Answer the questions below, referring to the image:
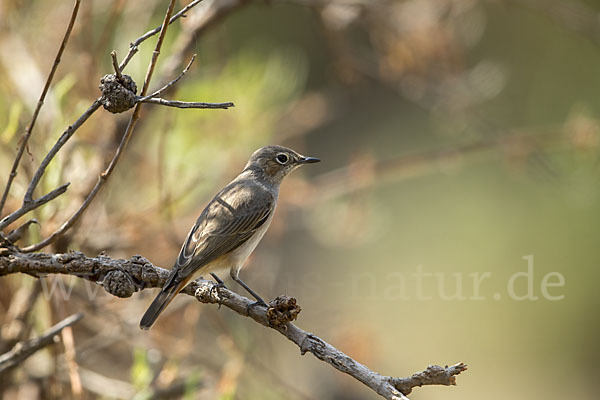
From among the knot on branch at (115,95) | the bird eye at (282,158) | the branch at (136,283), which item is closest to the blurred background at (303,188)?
the bird eye at (282,158)

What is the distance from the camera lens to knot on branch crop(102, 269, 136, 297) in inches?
70.7

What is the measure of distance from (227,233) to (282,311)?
1.10 meters

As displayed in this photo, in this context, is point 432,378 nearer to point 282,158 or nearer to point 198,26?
point 198,26

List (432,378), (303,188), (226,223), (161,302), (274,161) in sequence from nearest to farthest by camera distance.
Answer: (432,378), (161,302), (226,223), (274,161), (303,188)

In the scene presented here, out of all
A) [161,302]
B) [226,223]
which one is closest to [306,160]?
[226,223]

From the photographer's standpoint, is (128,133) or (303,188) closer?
(128,133)

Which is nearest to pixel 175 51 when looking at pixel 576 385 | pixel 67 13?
pixel 67 13

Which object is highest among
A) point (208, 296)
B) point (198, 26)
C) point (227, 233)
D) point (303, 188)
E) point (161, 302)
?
point (303, 188)

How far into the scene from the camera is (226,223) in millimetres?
2930

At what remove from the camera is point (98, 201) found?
302 centimetres

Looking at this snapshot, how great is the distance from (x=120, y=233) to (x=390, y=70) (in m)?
1.92

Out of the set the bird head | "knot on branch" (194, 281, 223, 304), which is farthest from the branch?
the bird head

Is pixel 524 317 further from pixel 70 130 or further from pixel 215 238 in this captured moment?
pixel 70 130

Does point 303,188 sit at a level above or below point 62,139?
above
